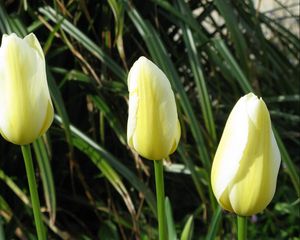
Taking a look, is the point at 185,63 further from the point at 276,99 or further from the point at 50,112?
the point at 50,112

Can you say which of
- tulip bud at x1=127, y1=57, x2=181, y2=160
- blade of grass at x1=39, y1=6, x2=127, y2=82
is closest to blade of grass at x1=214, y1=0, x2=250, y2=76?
blade of grass at x1=39, y1=6, x2=127, y2=82

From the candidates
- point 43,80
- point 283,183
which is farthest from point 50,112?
point 283,183

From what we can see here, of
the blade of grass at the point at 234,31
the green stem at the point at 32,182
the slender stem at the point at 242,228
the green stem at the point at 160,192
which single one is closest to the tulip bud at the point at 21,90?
the green stem at the point at 32,182

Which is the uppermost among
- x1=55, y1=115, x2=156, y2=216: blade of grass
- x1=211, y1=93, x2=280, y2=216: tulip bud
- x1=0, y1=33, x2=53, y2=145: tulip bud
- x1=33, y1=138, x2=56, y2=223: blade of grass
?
x1=0, y1=33, x2=53, y2=145: tulip bud

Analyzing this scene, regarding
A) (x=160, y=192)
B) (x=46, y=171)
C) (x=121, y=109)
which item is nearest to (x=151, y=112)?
(x=160, y=192)

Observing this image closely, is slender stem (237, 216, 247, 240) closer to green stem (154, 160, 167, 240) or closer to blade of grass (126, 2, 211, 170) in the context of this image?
green stem (154, 160, 167, 240)

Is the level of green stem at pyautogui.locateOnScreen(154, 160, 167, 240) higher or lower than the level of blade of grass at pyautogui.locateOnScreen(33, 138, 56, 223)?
higher

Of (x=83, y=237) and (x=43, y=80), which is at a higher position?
(x=43, y=80)
